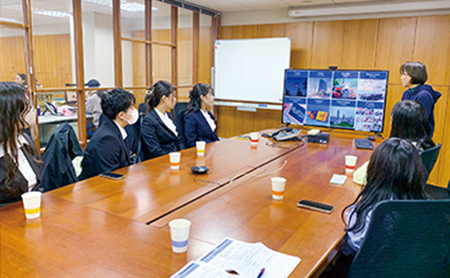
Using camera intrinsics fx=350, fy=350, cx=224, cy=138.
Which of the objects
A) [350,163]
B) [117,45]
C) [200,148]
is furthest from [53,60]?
[350,163]

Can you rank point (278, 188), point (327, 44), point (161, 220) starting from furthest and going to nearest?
point (327, 44) → point (278, 188) → point (161, 220)

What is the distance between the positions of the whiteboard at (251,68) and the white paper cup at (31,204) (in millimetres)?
4566

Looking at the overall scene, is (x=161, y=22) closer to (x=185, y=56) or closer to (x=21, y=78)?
(x=185, y=56)

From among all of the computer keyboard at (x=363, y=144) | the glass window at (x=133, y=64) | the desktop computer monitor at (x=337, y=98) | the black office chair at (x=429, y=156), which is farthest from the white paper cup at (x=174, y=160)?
the glass window at (x=133, y=64)

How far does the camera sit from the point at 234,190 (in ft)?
6.59

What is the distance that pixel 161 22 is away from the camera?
5.29 meters

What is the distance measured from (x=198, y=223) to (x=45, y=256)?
0.60 m

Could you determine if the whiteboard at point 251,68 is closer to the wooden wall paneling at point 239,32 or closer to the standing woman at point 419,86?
the wooden wall paneling at point 239,32

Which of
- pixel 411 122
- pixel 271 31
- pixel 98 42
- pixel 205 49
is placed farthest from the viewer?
pixel 205 49

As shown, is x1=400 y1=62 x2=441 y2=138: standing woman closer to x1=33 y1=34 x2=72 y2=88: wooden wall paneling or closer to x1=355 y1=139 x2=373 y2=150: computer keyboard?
x1=355 y1=139 x2=373 y2=150: computer keyboard

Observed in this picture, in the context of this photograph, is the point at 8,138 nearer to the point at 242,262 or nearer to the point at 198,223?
the point at 198,223

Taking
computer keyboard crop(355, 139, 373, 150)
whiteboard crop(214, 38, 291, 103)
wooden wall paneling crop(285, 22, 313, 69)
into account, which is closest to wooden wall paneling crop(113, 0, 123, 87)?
whiteboard crop(214, 38, 291, 103)

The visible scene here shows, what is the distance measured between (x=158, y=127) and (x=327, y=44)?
3361 mm

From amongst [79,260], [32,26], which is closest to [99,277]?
[79,260]
